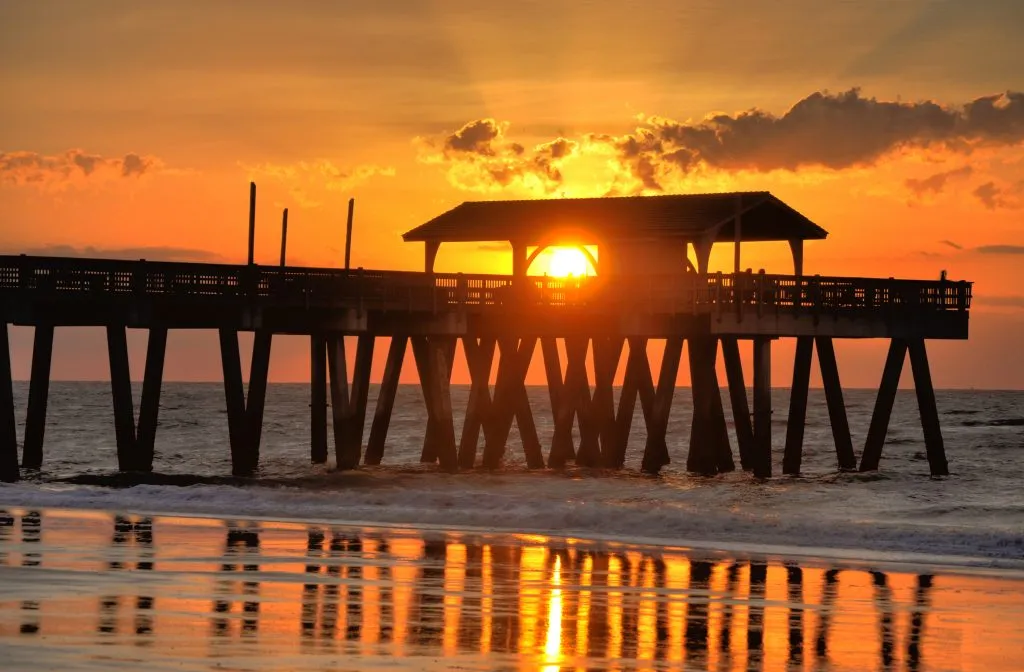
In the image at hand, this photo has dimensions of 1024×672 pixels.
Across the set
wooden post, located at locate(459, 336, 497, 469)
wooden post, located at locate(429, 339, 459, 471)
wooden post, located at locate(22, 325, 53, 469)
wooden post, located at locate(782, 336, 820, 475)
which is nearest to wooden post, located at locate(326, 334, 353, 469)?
wooden post, located at locate(429, 339, 459, 471)

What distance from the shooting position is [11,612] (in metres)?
17.3

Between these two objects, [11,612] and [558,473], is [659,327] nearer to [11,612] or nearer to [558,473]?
[558,473]

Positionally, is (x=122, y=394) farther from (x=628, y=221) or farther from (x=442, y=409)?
(x=628, y=221)

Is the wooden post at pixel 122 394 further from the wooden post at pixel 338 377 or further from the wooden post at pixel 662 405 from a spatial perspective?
the wooden post at pixel 662 405

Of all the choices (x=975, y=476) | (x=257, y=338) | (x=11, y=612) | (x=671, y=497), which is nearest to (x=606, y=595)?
(x=11, y=612)

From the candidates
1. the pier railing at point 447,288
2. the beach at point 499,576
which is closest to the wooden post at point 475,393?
the pier railing at point 447,288

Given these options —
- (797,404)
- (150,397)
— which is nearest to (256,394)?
(150,397)

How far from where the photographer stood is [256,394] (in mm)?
42188

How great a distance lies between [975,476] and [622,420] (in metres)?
12.4

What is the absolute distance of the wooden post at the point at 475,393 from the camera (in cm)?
4919

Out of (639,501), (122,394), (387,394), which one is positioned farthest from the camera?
(387,394)

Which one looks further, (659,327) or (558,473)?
(558,473)

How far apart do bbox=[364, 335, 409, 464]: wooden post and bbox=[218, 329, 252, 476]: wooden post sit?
827 cm

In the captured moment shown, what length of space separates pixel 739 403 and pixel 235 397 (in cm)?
1364
